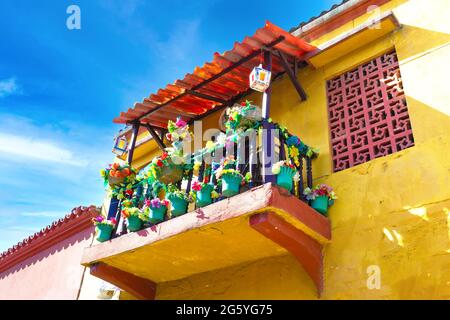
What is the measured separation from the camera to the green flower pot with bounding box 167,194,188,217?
5578 mm

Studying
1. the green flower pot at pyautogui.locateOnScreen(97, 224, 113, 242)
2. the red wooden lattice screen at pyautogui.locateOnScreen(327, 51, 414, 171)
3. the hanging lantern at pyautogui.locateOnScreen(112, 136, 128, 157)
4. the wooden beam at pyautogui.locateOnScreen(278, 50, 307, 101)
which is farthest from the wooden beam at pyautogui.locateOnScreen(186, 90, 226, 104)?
the green flower pot at pyautogui.locateOnScreen(97, 224, 113, 242)

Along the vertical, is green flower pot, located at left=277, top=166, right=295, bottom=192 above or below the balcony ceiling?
above

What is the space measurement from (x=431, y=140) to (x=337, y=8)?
9.15 feet

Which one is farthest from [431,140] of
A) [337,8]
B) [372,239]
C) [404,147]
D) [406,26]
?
[337,8]

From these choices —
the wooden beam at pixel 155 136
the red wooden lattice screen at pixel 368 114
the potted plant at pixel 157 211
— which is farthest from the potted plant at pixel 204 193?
the wooden beam at pixel 155 136

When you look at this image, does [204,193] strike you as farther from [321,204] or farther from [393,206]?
[393,206]

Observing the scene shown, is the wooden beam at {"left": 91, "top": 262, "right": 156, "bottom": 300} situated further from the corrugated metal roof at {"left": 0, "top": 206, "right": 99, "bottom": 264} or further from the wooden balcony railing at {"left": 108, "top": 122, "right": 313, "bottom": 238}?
the corrugated metal roof at {"left": 0, "top": 206, "right": 99, "bottom": 264}

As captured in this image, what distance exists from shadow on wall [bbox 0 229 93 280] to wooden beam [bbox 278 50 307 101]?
4.68 m

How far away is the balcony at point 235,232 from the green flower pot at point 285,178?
0.07 meters

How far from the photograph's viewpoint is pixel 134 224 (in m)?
5.98

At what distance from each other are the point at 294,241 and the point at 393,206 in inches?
42.7

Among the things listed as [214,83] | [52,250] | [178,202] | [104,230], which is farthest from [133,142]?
[52,250]

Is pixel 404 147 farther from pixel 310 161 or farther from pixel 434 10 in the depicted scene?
pixel 434 10

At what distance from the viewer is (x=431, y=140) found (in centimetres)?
510
